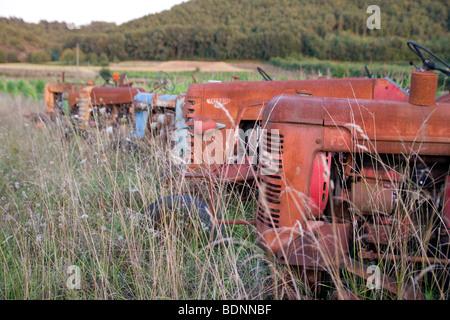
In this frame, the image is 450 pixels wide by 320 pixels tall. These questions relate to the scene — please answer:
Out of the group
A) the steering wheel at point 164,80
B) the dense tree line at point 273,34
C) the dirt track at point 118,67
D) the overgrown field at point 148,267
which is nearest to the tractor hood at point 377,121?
the overgrown field at point 148,267

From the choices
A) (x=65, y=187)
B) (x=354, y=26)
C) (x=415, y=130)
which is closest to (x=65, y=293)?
(x=65, y=187)

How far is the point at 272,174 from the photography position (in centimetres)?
203

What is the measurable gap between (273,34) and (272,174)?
31.9 m

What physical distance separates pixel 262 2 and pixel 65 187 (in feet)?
125

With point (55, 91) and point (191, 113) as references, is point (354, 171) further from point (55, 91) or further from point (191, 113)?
point (55, 91)

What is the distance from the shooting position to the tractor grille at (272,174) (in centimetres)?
201

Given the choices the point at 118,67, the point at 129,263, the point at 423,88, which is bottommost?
the point at 129,263

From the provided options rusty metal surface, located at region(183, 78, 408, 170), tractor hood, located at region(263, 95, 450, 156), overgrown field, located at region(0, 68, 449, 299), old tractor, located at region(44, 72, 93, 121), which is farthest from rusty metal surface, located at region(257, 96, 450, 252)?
old tractor, located at region(44, 72, 93, 121)

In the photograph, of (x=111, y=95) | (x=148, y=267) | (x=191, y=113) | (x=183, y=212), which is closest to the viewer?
(x=148, y=267)

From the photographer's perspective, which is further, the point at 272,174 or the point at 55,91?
the point at 55,91

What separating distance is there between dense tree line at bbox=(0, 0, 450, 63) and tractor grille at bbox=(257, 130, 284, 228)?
2604cm

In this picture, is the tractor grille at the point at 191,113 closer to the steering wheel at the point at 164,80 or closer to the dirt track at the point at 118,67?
the steering wheel at the point at 164,80

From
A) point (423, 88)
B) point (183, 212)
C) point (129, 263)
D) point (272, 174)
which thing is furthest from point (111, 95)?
point (423, 88)

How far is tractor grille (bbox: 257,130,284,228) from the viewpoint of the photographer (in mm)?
2008
